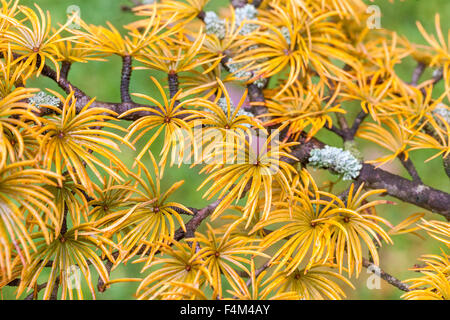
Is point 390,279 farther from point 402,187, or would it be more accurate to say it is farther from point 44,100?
point 44,100

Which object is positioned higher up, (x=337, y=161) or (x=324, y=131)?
(x=324, y=131)

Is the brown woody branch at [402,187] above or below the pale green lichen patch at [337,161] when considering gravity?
below

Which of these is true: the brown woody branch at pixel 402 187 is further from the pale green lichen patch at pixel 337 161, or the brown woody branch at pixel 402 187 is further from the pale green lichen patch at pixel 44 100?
the pale green lichen patch at pixel 44 100

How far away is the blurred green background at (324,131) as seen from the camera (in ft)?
3.57

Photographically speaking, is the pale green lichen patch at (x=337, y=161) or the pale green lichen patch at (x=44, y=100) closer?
the pale green lichen patch at (x=44, y=100)

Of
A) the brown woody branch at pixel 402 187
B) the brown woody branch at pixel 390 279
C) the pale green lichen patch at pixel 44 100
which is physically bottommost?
the brown woody branch at pixel 390 279

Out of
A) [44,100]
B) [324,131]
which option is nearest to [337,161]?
[44,100]

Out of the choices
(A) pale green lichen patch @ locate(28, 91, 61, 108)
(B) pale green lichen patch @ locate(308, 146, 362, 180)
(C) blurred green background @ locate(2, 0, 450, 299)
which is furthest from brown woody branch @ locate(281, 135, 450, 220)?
(C) blurred green background @ locate(2, 0, 450, 299)

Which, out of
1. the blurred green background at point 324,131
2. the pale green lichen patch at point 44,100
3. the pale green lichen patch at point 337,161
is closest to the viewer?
the pale green lichen patch at point 44,100

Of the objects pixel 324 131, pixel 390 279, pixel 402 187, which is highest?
pixel 324 131

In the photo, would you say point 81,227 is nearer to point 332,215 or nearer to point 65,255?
point 65,255

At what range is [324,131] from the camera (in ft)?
4.06

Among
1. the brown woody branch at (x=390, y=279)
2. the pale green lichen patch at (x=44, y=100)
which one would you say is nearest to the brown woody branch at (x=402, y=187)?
the brown woody branch at (x=390, y=279)
